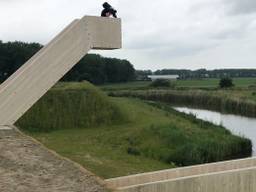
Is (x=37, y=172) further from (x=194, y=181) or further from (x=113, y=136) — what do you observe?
(x=113, y=136)

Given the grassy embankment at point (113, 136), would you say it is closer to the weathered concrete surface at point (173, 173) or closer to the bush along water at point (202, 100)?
the weathered concrete surface at point (173, 173)

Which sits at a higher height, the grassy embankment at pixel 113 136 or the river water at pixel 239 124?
the grassy embankment at pixel 113 136

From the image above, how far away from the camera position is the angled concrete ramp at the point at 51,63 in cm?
1075

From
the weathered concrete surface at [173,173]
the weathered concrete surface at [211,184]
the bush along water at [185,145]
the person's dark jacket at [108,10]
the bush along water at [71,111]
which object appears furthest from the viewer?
the bush along water at [71,111]

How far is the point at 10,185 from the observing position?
732cm

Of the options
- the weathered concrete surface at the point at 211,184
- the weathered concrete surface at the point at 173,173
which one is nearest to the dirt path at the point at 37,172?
the weathered concrete surface at the point at 211,184

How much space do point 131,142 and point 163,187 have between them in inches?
412

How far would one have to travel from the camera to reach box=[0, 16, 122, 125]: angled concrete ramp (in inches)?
423

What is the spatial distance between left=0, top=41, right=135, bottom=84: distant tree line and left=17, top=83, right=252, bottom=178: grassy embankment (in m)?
30.6

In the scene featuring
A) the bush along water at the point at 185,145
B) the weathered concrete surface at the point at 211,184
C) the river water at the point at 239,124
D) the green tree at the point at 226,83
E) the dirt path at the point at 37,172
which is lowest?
the river water at the point at 239,124

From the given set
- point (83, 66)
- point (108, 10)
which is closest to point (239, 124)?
point (108, 10)

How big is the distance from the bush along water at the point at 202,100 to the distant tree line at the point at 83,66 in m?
9.17

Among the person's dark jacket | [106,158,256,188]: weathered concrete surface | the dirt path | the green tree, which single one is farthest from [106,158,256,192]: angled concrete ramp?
the green tree

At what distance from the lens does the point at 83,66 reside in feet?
246
